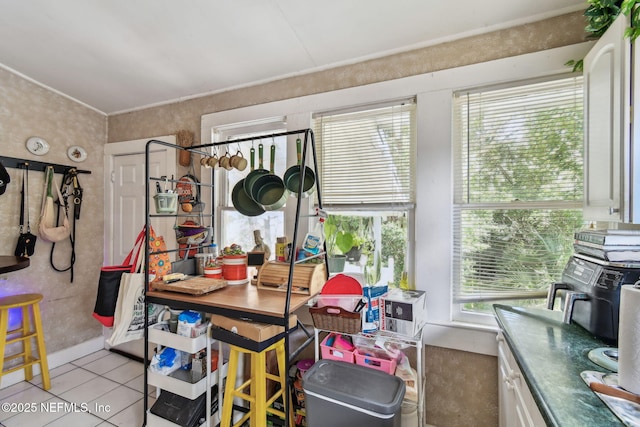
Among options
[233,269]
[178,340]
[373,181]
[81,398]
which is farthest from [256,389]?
[81,398]

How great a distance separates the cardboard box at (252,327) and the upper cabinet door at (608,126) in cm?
139

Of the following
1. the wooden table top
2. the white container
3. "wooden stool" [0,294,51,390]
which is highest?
the white container

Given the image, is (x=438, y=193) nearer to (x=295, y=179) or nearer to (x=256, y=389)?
(x=295, y=179)

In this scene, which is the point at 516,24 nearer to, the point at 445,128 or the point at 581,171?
the point at 445,128

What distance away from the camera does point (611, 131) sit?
110 cm

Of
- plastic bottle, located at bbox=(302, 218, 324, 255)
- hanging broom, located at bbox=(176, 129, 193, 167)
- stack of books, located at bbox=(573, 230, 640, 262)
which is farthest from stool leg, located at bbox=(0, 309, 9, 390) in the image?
stack of books, located at bbox=(573, 230, 640, 262)

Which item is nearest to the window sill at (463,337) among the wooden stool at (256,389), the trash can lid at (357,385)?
the trash can lid at (357,385)

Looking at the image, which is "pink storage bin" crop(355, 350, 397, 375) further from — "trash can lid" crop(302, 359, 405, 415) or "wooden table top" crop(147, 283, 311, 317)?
"wooden table top" crop(147, 283, 311, 317)

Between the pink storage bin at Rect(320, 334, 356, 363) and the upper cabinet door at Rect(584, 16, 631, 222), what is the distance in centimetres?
129

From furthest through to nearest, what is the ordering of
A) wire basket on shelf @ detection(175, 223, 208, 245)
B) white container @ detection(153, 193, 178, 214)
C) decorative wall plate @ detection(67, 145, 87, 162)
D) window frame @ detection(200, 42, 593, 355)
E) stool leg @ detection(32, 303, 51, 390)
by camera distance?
decorative wall plate @ detection(67, 145, 87, 162), stool leg @ detection(32, 303, 51, 390), wire basket on shelf @ detection(175, 223, 208, 245), white container @ detection(153, 193, 178, 214), window frame @ detection(200, 42, 593, 355)

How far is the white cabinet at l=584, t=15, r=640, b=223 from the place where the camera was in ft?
3.33

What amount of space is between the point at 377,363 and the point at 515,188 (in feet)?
3.92

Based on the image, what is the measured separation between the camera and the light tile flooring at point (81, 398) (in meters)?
1.96

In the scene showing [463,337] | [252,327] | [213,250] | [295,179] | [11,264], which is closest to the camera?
[252,327]
